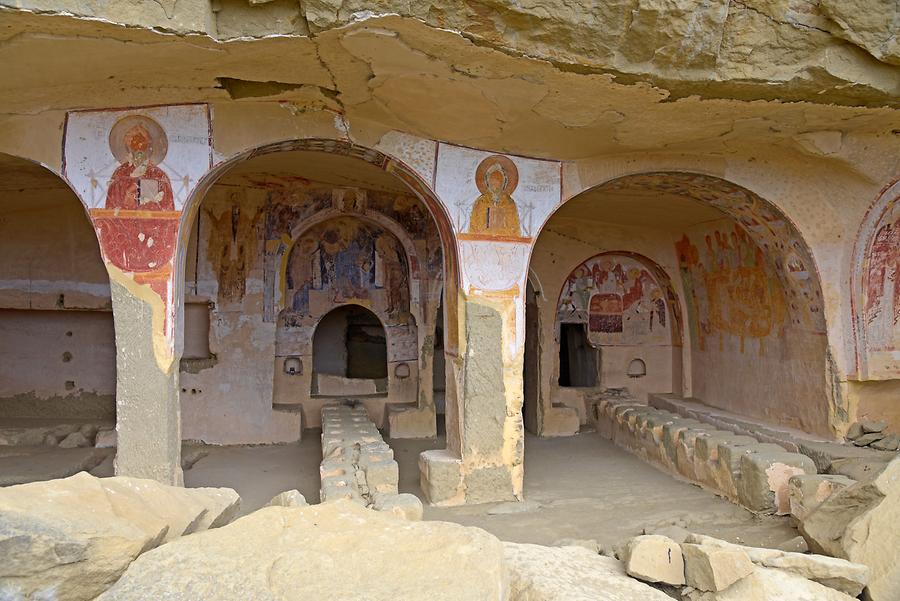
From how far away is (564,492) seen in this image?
6664 mm

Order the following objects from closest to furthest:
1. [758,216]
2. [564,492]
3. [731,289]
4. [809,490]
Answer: [809,490]
[564,492]
[758,216]
[731,289]

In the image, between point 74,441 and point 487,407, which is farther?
point 74,441

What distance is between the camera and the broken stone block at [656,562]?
309 centimetres

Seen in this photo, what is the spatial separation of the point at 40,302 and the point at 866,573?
958cm

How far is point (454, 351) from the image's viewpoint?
6.45m

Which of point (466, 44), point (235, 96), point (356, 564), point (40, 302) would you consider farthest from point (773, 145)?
point (40, 302)

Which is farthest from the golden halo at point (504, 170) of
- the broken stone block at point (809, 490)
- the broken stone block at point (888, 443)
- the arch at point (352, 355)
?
the arch at point (352, 355)

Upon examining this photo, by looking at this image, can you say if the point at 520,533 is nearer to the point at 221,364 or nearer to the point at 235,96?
the point at 235,96

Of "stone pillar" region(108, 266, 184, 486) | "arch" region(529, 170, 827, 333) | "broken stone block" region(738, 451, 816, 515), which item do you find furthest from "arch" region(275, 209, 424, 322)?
"broken stone block" region(738, 451, 816, 515)

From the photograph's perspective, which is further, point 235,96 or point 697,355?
point 697,355

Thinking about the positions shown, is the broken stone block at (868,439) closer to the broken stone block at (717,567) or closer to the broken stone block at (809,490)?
the broken stone block at (809,490)

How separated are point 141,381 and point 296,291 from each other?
14.4 feet

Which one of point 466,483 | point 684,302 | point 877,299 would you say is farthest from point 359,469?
point 684,302

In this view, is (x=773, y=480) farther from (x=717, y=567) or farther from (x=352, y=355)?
(x=352, y=355)
